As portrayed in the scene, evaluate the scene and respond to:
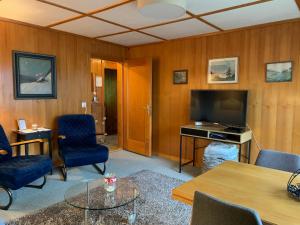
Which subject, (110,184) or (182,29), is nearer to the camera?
(110,184)

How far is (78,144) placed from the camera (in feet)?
13.0

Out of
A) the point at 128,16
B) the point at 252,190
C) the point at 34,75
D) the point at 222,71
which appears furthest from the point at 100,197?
the point at 222,71

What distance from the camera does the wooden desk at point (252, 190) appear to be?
1204 mm

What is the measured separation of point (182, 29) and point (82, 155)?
2.50m

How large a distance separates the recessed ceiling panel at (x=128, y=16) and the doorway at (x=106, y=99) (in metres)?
1.92

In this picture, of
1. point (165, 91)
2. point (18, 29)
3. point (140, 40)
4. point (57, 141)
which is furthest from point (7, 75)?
point (165, 91)

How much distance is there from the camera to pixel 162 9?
2355mm

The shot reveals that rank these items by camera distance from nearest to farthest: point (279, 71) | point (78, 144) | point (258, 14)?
1. point (258, 14)
2. point (279, 71)
3. point (78, 144)

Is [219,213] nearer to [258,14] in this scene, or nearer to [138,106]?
[258,14]

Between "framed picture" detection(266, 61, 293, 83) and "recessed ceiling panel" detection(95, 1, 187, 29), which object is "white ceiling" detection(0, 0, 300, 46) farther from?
"framed picture" detection(266, 61, 293, 83)

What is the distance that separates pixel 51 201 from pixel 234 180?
222 centimetres

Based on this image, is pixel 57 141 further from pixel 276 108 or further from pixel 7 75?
pixel 276 108

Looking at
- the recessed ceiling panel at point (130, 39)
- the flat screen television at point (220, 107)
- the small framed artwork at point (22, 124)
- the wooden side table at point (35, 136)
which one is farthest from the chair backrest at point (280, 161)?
the small framed artwork at point (22, 124)

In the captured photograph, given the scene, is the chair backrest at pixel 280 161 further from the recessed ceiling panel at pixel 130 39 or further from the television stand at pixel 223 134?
the recessed ceiling panel at pixel 130 39
